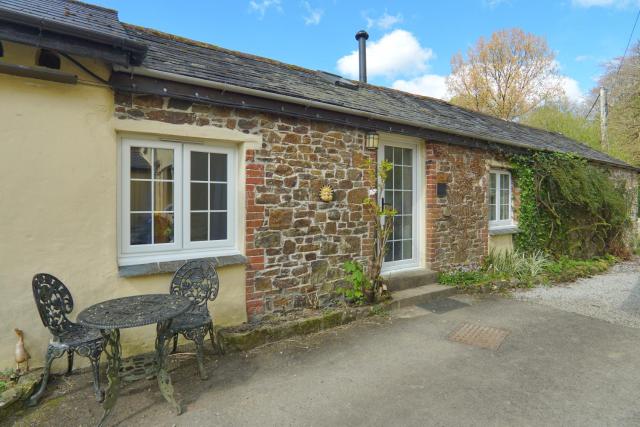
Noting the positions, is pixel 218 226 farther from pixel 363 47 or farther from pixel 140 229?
pixel 363 47

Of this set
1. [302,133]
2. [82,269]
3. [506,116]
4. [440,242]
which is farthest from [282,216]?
[506,116]

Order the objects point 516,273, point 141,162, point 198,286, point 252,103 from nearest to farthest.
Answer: point 198,286, point 141,162, point 252,103, point 516,273

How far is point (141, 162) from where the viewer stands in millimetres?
3918

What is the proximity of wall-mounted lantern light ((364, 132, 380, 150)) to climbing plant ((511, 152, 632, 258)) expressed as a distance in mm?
4538

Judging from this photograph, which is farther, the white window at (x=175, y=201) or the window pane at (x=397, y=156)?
the window pane at (x=397, y=156)

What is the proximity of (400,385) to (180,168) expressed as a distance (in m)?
3.39

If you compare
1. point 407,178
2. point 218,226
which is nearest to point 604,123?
point 407,178

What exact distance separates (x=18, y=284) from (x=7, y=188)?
909 mm

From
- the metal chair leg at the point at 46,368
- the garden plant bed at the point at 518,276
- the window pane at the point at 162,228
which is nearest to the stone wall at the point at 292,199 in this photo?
the window pane at the point at 162,228

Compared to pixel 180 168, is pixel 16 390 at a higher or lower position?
lower

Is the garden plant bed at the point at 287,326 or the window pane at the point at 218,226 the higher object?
the window pane at the point at 218,226

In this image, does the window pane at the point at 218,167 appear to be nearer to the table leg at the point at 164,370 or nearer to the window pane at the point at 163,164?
the window pane at the point at 163,164

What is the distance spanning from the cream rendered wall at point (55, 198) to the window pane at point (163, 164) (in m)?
0.45

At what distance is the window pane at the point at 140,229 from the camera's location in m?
3.91
